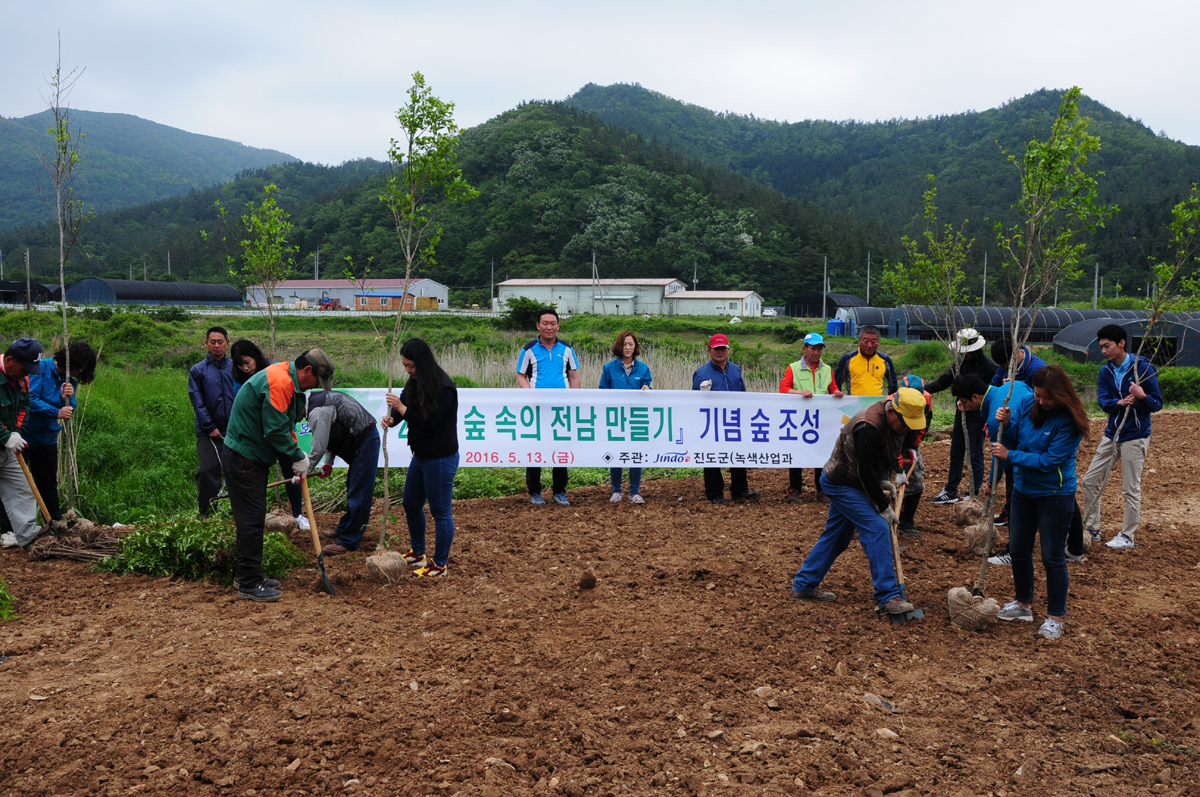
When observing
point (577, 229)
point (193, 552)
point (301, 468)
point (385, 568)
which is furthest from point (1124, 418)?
point (577, 229)

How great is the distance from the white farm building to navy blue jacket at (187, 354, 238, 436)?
2137 inches

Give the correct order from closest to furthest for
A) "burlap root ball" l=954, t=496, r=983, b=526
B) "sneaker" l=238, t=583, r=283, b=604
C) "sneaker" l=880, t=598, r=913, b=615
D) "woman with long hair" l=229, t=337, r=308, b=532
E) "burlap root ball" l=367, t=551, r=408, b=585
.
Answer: "sneaker" l=880, t=598, r=913, b=615 < "sneaker" l=238, t=583, r=283, b=604 < "burlap root ball" l=367, t=551, r=408, b=585 < "woman with long hair" l=229, t=337, r=308, b=532 < "burlap root ball" l=954, t=496, r=983, b=526

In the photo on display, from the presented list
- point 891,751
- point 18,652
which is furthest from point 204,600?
point 891,751

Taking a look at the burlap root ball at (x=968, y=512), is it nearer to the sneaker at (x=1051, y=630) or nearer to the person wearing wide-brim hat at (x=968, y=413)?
the person wearing wide-brim hat at (x=968, y=413)

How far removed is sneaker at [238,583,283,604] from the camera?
5.34 m

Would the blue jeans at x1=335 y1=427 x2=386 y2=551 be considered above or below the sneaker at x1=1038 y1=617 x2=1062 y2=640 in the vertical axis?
above

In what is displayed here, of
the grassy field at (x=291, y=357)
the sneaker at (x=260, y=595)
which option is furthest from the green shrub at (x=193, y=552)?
the grassy field at (x=291, y=357)

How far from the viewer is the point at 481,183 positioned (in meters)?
84.8

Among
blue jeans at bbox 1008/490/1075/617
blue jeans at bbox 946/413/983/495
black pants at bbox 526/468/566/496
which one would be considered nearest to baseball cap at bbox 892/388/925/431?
blue jeans at bbox 1008/490/1075/617

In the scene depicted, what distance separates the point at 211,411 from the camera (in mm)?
7098

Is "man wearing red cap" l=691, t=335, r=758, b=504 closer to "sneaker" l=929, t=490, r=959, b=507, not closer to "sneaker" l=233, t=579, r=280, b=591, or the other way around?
"sneaker" l=929, t=490, r=959, b=507

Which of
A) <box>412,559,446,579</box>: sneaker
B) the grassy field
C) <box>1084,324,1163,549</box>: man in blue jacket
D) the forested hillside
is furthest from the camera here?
the forested hillside

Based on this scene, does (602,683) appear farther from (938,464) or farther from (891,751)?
(938,464)

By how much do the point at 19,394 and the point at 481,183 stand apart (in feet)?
270
